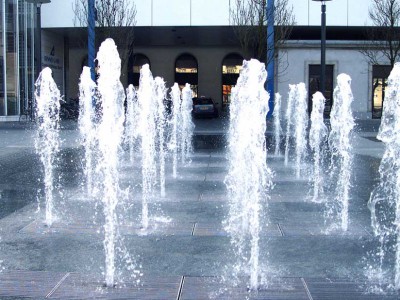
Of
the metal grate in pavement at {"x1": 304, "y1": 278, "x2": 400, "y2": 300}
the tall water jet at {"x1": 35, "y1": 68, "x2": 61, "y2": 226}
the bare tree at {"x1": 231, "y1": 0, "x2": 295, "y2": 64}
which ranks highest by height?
the bare tree at {"x1": 231, "y1": 0, "x2": 295, "y2": 64}

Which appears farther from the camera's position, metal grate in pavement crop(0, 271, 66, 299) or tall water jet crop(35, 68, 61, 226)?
tall water jet crop(35, 68, 61, 226)

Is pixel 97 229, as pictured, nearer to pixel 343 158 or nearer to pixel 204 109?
pixel 343 158

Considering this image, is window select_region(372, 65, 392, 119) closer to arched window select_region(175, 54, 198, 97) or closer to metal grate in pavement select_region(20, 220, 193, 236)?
arched window select_region(175, 54, 198, 97)

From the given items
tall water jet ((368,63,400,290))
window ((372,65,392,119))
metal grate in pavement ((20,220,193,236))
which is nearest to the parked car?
window ((372,65,392,119))

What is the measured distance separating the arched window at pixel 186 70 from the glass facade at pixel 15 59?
547 inches

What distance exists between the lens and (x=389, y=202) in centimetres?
834

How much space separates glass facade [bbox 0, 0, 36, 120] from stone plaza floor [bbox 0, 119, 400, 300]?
19271mm

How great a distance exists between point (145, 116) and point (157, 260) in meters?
6.01

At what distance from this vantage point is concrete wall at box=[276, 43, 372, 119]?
31.6m

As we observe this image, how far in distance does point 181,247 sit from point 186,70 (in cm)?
3772

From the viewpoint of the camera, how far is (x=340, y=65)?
3181 centimetres

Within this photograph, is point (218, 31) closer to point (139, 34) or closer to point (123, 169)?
point (139, 34)

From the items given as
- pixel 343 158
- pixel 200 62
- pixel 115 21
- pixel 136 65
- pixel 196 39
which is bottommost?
pixel 343 158

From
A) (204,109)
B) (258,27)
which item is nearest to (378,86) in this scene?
(258,27)
